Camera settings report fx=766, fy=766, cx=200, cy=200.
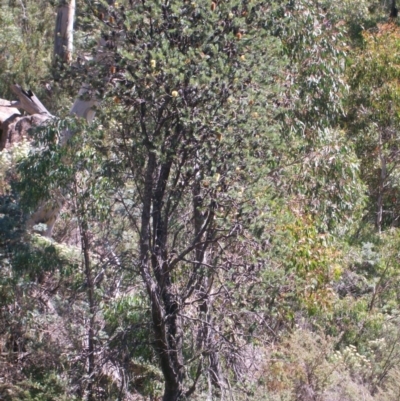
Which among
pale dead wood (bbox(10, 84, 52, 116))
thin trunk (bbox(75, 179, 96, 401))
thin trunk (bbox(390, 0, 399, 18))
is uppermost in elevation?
thin trunk (bbox(390, 0, 399, 18))

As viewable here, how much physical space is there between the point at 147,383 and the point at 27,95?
6.31m

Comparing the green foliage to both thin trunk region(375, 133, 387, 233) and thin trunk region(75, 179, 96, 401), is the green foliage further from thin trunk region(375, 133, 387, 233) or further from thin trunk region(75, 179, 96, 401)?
thin trunk region(75, 179, 96, 401)

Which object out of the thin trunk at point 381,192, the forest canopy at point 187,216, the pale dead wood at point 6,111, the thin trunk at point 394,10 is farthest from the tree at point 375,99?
the pale dead wood at point 6,111

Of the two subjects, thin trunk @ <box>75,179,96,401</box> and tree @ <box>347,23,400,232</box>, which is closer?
thin trunk @ <box>75,179,96,401</box>

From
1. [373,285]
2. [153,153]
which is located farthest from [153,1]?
[373,285]

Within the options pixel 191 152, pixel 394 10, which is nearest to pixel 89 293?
pixel 191 152

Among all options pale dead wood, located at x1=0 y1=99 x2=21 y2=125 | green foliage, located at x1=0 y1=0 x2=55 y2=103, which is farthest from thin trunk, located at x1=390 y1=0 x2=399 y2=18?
pale dead wood, located at x1=0 y1=99 x2=21 y2=125

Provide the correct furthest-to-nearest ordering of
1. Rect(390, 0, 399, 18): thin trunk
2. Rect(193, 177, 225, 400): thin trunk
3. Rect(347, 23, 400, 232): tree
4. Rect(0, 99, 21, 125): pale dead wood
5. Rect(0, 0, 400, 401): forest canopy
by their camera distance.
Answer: Rect(390, 0, 399, 18): thin trunk, Rect(0, 99, 21, 125): pale dead wood, Rect(347, 23, 400, 232): tree, Rect(193, 177, 225, 400): thin trunk, Rect(0, 0, 400, 401): forest canopy

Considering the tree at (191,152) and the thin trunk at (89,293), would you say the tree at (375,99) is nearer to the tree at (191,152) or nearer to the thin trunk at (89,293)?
the thin trunk at (89,293)

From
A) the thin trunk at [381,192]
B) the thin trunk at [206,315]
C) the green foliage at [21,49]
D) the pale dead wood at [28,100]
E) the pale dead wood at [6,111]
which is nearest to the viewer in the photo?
the thin trunk at [206,315]

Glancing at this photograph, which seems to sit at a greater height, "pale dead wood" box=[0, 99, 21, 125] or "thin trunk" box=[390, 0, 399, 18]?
"thin trunk" box=[390, 0, 399, 18]

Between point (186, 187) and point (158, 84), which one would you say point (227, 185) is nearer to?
point (186, 187)

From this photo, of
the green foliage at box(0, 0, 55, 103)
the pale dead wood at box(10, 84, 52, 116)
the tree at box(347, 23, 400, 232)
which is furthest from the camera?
the green foliage at box(0, 0, 55, 103)

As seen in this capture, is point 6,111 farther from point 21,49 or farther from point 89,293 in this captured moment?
point 89,293
